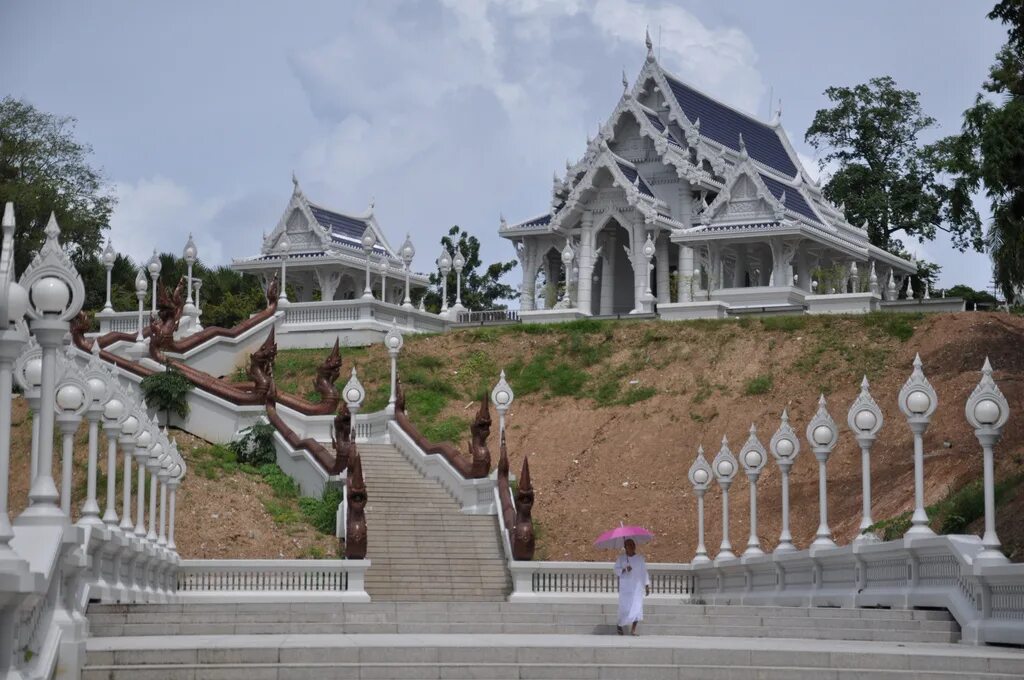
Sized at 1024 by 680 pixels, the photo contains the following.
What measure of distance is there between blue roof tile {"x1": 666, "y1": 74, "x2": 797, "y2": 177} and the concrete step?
4823 centimetres

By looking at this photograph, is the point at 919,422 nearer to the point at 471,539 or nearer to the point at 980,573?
the point at 980,573

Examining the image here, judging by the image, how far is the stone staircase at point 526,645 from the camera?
51.1 ft

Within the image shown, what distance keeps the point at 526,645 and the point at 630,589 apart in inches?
181

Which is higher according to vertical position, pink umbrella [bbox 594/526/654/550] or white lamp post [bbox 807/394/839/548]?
white lamp post [bbox 807/394/839/548]

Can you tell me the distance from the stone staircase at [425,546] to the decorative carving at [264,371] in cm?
480

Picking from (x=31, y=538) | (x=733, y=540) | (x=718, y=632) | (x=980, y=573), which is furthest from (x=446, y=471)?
(x=31, y=538)

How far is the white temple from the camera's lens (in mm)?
55969

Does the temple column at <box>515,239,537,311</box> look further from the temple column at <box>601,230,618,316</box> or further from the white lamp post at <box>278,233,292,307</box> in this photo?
the white lamp post at <box>278,233,292,307</box>

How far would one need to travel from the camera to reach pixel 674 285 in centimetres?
5903

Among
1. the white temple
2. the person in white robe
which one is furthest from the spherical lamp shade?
the white temple

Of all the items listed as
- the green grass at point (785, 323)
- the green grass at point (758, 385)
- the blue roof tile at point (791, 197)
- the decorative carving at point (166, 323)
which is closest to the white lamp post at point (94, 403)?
the green grass at point (758, 385)

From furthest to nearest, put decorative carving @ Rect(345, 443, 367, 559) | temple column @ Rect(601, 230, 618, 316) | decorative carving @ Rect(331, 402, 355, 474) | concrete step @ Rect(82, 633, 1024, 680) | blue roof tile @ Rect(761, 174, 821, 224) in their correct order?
temple column @ Rect(601, 230, 618, 316), blue roof tile @ Rect(761, 174, 821, 224), decorative carving @ Rect(331, 402, 355, 474), decorative carving @ Rect(345, 443, 367, 559), concrete step @ Rect(82, 633, 1024, 680)

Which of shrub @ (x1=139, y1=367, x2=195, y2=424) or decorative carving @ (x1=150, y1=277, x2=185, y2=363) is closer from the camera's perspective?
shrub @ (x1=139, y1=367, x2=195, y2=424)

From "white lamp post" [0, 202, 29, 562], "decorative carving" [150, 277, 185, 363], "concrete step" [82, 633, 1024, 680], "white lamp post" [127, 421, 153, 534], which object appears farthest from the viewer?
"decorative carving" [150, 277, 185, 363]
